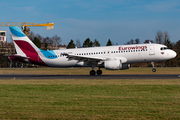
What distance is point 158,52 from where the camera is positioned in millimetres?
34281

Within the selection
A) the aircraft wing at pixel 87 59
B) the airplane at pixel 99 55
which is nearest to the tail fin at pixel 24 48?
the airplane at pixel 99 55

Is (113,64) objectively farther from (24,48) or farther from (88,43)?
(88,43)

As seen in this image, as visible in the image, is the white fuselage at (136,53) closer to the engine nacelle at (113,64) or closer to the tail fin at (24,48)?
the engine nacelle at (113,64)

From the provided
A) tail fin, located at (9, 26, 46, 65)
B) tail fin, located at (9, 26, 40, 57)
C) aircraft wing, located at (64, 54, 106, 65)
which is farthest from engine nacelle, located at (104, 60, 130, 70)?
tail fin, located at (9, 26, 40, 57)

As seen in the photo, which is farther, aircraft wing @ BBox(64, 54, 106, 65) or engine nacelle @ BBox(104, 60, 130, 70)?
aircraft wing @ BBox(64, 54, 106, 65)

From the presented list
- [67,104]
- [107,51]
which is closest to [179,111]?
[67,104]

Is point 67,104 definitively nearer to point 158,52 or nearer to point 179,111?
point 179,111

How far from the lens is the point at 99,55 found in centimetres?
3594

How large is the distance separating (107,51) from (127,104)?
24.2 metres

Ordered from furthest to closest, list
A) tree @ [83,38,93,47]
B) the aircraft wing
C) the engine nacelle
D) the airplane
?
tree @ [83,38,93,47], the airplane, the aircraft wing, the engine nacelle

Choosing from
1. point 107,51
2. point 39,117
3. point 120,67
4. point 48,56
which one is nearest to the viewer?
point 39,117

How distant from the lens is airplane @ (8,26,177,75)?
112ft

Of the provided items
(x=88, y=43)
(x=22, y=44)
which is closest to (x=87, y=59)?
(x=22, y=44)

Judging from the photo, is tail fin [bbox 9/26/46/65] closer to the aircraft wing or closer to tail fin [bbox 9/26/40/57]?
tail fin [bbox 9/26/40/57]
